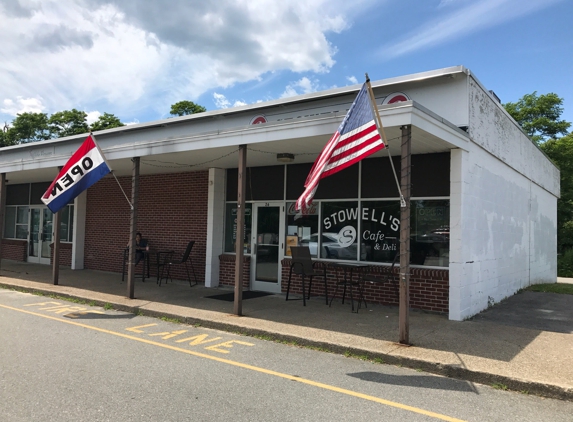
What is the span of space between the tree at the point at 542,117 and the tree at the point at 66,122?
37.8m

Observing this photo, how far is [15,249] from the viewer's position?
19203 mm

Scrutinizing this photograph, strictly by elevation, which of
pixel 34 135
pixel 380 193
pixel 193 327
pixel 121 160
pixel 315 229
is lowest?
pixel 193 327

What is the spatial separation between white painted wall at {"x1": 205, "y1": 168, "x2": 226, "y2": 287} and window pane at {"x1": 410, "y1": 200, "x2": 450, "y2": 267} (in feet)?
17.7

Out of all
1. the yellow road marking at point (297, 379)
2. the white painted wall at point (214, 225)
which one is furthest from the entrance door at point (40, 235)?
the yellow road marking at point (297, 379)

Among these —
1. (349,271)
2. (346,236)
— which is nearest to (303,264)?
(349,271)

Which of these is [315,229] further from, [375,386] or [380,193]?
[375,386]

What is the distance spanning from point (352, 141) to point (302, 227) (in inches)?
190

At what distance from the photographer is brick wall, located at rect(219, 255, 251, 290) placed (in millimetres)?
11875

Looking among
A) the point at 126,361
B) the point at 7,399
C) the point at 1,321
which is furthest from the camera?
the point at 1,321

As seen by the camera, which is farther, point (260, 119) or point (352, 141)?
point (260, 119)

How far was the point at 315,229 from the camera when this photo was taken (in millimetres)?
10859

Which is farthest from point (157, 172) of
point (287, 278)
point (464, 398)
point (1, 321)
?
point (464, 398)

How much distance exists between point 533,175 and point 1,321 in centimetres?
1394

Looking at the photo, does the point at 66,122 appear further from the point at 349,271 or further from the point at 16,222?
the point at 349,271
